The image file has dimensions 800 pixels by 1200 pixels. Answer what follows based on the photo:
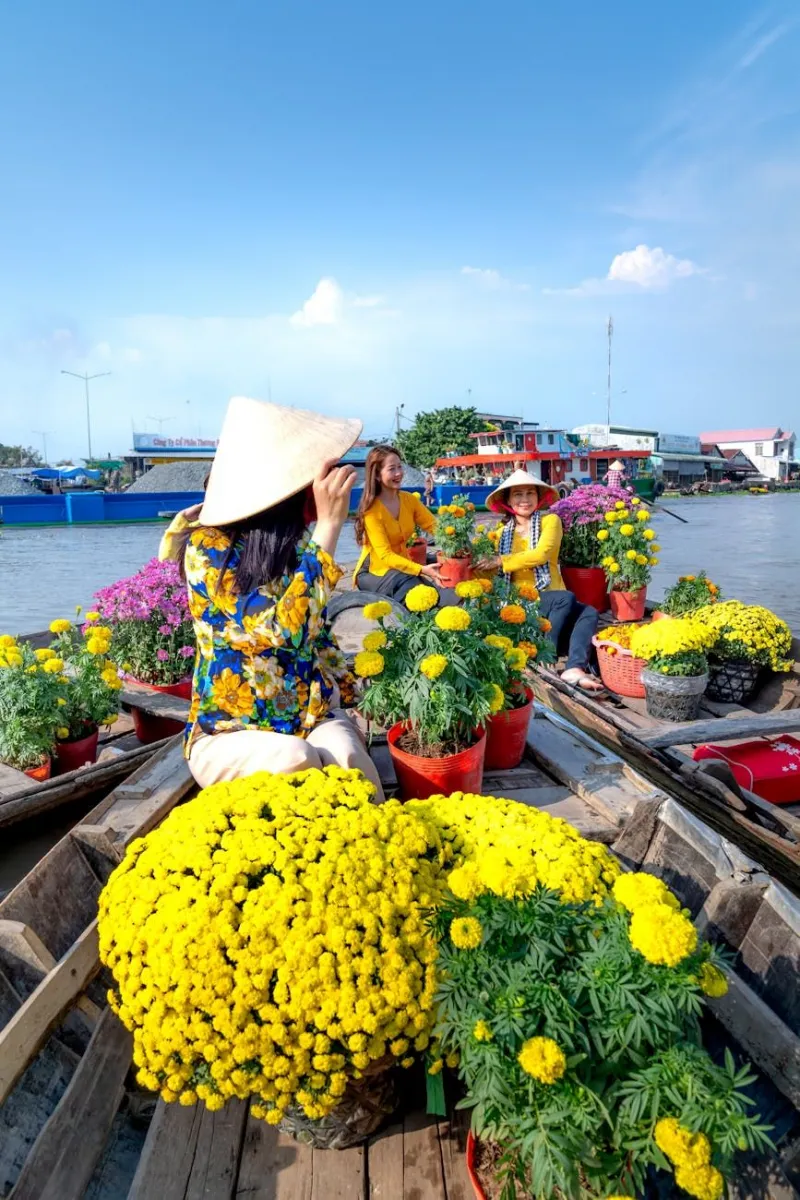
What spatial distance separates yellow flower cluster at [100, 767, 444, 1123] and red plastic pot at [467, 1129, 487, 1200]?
8.0 inches

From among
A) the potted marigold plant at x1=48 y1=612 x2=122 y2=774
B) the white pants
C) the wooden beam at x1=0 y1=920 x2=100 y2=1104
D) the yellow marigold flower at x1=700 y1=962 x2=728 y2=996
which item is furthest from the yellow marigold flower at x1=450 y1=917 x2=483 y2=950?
the potted marigold plant at x1=48 y1=612 x2=122 y2=774

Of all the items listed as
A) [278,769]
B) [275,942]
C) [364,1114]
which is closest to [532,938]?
[275,942]

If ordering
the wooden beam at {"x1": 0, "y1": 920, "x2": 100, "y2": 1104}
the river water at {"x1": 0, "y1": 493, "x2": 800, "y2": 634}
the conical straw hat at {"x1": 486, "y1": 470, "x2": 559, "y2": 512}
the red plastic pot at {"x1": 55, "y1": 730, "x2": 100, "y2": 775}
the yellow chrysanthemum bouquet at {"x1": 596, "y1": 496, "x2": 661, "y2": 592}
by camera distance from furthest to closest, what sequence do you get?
the river water at {"x1": 0, "y1": 493, "x2": 800, "y2": 634} → the yellow chrysanthemum bouquet at {"x1": 596, "y1": 496, "x2": 661, "y2": 592} → the conical straw hat at {"x1": 486, "y1": 470, "x2": 559, "y2": 512} → the red plastic pot at {"x1": 55, "y1": 730, "x2": 100, "y2": 775} → the wooden beam at {"x1": 0, "y1": 920, "x2": 100, "y2": 1104}

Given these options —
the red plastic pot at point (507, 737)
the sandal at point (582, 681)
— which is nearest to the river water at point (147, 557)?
the sandal at point (582, 681)

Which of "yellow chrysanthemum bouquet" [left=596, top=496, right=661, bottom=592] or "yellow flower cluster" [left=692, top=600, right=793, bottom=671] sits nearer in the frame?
"yellow flower cluster" [left=692, top=600, right=793, bottom=671]

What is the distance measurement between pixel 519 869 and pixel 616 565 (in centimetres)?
488

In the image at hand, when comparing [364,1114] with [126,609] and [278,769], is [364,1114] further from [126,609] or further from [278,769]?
[126,609]

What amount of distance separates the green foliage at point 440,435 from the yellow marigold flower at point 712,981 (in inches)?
1770

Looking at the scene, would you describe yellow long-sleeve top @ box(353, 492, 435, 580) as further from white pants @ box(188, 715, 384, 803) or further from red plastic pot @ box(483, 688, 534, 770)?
white pants @ box(188, 715, 384, 803)

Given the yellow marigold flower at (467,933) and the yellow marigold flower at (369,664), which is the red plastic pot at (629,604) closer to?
the yellow marigold flower at (369,664)

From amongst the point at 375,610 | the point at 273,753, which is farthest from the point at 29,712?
the point at 375,610

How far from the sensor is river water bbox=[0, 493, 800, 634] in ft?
37.3

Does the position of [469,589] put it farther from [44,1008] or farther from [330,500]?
[44,1008]

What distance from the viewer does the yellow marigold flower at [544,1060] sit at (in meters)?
1.06
